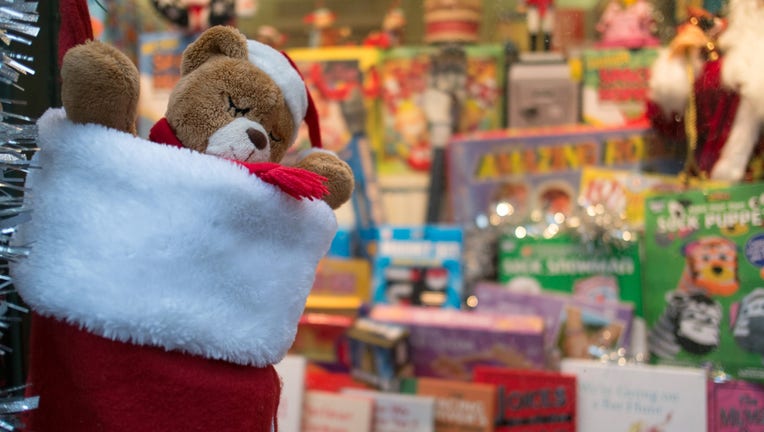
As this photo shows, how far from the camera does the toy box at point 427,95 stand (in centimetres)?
135

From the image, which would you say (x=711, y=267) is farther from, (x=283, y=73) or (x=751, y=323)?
(x=283, y=73)

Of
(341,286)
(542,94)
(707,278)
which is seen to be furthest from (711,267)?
(341,286)

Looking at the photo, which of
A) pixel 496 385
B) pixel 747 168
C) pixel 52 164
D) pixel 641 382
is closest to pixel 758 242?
pixel 747 168

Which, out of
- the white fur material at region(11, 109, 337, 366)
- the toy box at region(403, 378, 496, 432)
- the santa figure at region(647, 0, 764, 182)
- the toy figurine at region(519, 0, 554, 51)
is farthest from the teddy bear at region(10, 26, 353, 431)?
the toy figurine at region(519, 0, 554, 51)

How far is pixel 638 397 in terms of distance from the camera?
1.02m

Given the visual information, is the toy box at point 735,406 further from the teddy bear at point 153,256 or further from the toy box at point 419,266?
the teddy bear at point 153,256

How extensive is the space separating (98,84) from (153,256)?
0.11 meters

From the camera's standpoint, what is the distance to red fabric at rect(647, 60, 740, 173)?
40.1 inches

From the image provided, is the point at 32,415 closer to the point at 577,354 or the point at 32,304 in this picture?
the point at 32,304

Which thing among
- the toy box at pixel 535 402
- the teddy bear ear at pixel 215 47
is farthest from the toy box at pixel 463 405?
the teddy bear ear at pixel 215 47

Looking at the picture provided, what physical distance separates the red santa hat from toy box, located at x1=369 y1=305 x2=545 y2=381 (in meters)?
0.61

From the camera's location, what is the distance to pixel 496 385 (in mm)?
1084

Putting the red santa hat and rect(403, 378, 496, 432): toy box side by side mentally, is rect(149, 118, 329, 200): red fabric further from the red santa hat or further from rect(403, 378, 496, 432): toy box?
rect(403, 378, 496, 432): toy box

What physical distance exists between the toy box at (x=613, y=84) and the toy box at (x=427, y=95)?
0.47ft
